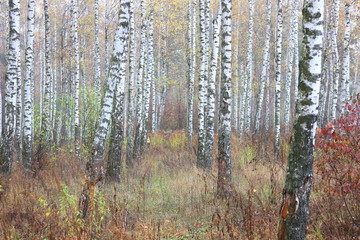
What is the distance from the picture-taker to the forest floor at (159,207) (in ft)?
14.7

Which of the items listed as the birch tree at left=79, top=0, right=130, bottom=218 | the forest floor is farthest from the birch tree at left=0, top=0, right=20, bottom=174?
the birch tree at left=79, top=0, right=130, bottom=218

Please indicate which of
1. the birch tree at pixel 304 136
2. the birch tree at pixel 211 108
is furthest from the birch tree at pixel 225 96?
the birch tree at pixel 304 136

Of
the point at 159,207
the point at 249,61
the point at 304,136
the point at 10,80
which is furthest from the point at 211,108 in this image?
the point at 249,61

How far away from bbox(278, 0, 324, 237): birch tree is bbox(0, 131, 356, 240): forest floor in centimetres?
49

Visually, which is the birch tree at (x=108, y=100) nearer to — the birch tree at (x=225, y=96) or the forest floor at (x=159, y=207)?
the forest floor at (x=159, y=207)

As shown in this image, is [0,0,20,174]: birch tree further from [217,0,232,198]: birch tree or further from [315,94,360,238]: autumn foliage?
[315,94,360,238]: autumn foliage

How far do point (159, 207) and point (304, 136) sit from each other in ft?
13.8

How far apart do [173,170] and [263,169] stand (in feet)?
10.1

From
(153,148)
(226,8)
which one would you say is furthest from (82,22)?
(226,8)

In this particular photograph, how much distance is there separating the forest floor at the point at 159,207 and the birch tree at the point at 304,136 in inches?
19.2

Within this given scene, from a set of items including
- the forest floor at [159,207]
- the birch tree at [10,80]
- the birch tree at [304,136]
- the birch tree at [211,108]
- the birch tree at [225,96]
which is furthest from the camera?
the birch tree at [211,108]

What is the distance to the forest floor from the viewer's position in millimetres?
4488

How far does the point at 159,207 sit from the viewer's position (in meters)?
7.23

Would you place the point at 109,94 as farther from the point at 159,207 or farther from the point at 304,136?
the point at 304,136
